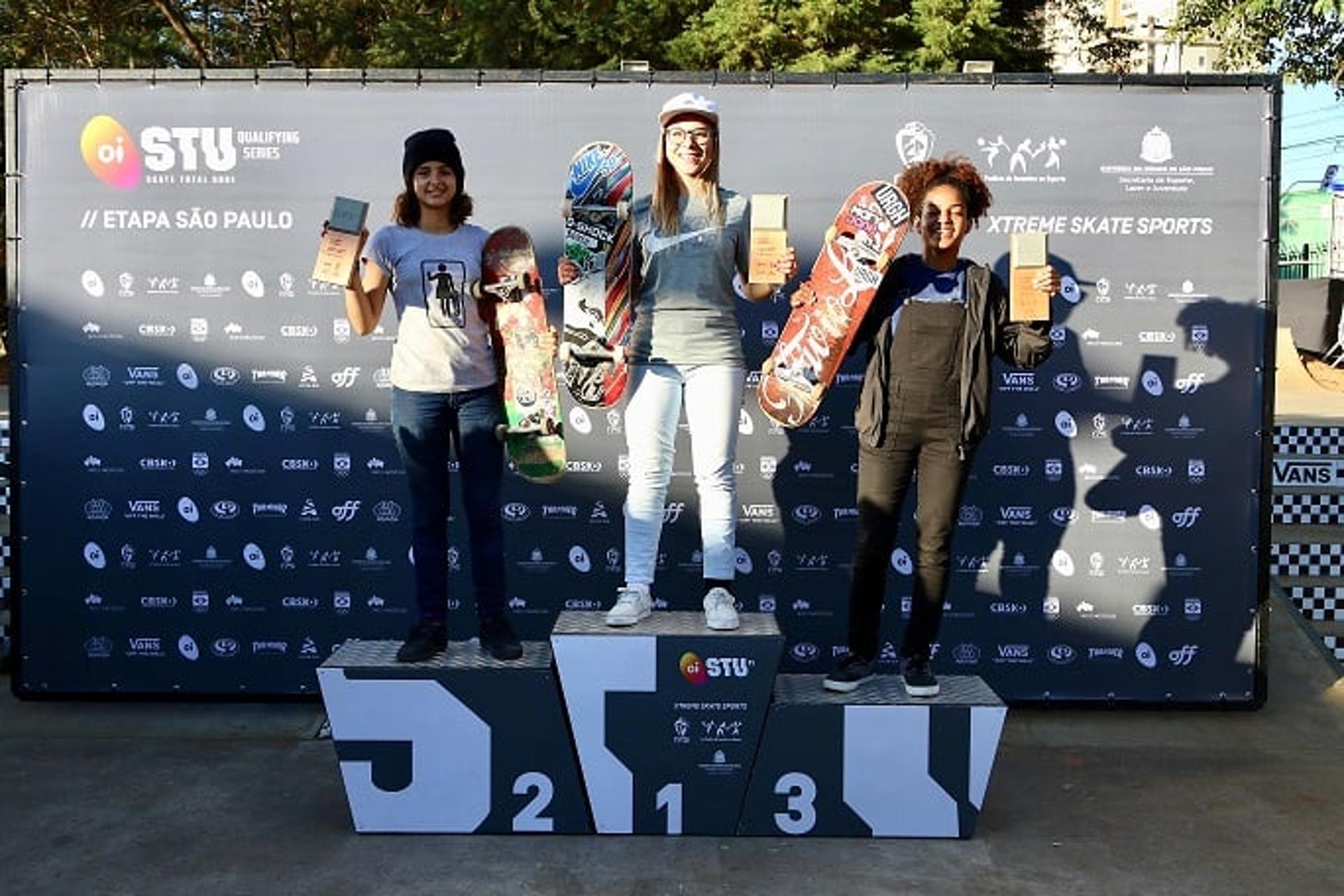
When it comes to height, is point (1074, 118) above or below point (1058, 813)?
above

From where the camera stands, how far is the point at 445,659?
12.2ft

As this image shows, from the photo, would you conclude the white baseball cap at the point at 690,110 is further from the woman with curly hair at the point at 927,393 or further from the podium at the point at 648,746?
the podium at the point at 648,746

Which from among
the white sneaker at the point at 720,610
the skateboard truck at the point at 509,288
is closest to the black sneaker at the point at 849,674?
the white sneaker at the point at 720,610

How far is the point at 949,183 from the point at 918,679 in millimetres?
1444

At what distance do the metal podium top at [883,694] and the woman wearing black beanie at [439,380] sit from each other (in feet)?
2.64

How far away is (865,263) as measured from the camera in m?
3.90

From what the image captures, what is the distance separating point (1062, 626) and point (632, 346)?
199 centimetres

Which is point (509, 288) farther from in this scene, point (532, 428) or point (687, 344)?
point (687, 344)

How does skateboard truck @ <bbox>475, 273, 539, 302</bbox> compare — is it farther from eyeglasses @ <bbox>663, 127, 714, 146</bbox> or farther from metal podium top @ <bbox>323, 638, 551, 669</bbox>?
metal podium top @ <bbox>323, 638, 551, 669</bbox>

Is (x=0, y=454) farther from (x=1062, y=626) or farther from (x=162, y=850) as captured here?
(x=1062, y=626)

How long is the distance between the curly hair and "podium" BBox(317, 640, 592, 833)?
5.85 feet

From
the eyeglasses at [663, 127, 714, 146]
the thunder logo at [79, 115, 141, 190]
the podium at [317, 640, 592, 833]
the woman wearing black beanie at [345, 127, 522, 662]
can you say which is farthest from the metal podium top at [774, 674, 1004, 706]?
the thunder logo at [79, 115, 141, 190]

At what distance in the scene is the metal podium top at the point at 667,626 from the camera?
3.59m

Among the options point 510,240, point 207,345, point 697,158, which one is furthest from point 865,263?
point 207,345
